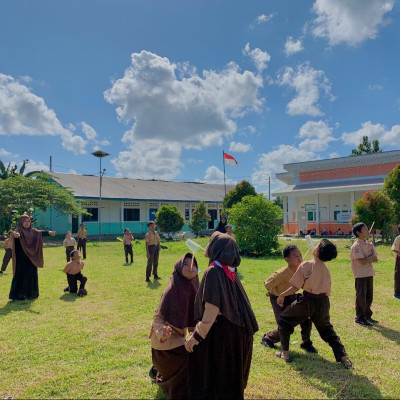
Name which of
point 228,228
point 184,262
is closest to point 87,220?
point 228,228

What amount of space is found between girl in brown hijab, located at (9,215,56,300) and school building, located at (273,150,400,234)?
2091cm

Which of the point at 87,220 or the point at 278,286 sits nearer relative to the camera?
the point at 278,286

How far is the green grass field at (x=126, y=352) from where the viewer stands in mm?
3514

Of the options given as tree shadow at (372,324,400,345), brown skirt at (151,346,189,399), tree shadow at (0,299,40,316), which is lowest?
tree shadow at (0,299,40,316)

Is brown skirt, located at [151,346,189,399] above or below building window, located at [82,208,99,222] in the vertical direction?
below

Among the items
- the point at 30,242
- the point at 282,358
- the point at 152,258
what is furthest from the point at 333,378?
the point at 152,258

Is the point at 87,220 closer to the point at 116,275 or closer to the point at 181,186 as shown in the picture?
the point at 181,186

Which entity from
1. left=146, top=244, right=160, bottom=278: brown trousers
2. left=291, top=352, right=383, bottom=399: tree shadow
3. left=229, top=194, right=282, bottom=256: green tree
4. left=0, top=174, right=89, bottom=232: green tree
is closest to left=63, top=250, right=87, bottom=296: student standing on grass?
left=146, top=244, right=160, bottom=278: brown trousers

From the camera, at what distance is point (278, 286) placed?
443 centimetres

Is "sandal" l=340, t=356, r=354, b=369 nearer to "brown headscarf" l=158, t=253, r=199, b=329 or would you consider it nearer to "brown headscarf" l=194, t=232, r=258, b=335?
"brown headscarf" l=194, t=232, r=258, b=335

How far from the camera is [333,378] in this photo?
3.71 m

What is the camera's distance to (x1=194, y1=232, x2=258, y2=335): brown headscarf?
2.78 m

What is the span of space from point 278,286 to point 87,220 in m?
25.3

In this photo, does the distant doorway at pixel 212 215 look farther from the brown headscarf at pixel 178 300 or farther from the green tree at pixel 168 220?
the brown headscarf at pixel 178 300
